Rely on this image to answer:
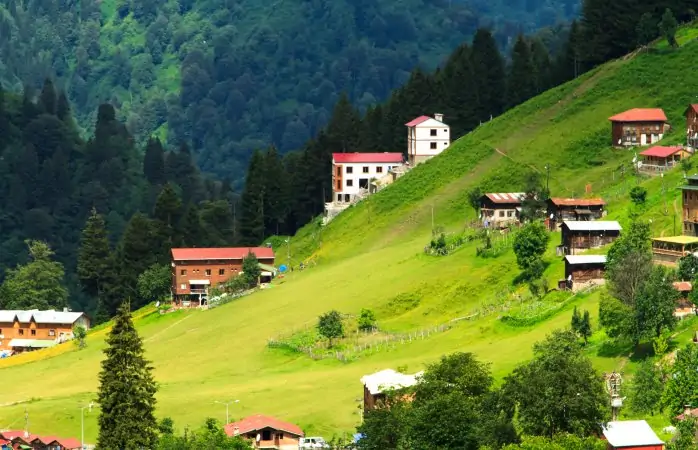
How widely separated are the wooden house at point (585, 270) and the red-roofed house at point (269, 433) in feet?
95.8

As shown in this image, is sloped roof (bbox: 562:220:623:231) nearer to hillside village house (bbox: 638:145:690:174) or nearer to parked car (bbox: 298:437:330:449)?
hillside village house (bbox: 638:145:690:174)

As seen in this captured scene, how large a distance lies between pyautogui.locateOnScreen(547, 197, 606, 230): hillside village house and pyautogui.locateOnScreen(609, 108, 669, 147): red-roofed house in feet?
81.9

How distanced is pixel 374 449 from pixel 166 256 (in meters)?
96.5

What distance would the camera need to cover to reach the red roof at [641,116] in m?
175

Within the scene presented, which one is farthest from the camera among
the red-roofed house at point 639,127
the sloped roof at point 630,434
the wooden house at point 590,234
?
the red-roofed house at point 639,127

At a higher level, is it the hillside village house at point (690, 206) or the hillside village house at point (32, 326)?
the hillside village house at point (690, 206)

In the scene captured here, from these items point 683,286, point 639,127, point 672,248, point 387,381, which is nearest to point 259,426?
point 387,381

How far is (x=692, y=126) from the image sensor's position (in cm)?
16375

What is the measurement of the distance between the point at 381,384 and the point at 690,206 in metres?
33.9

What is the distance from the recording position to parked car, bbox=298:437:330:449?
11050 centimetres

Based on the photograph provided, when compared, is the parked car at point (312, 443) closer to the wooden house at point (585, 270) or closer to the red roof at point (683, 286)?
the red roof at point (683, 286)

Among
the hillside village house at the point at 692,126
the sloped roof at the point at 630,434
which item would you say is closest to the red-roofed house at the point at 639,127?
the hillside village house at the point at 692,126

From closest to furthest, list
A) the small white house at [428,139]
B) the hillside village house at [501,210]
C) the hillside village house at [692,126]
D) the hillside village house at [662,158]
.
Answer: the hillside village house at [662,158] < the hillside village house at [501,210] < the hillside village house at [692,126] < the small white house at [428,139]

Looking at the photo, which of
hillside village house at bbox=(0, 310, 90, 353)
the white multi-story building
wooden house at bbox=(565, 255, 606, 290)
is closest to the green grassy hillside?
wooden house at bbox=(565, 255, 606, 290)
